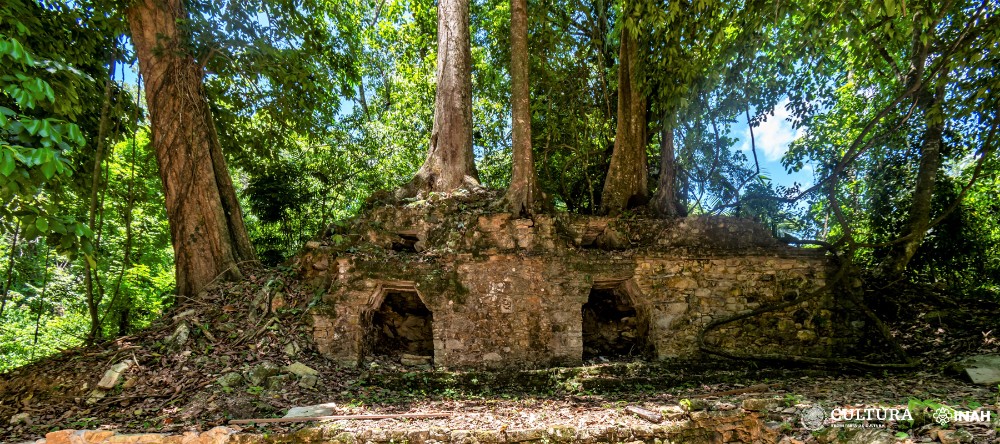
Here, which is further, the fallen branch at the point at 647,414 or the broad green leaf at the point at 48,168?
the fallen branch at the point at 647,414

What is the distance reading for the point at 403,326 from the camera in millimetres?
7242

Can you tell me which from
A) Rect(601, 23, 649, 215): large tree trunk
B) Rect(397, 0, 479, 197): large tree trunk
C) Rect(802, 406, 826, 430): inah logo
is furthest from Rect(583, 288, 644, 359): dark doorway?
Rect(802, 406, 826, 430): inah logo

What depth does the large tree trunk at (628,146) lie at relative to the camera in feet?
25.0

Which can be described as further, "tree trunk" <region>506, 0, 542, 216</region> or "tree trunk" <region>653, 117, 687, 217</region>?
"tree trunk" <region>653, 117, 687, 217</region>

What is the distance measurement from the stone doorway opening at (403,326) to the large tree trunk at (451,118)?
1.68 metres

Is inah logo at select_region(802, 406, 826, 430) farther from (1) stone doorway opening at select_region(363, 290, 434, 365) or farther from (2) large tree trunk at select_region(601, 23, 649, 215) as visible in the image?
(1) stone doorway opening at select_region(363, 290, 434, 365)

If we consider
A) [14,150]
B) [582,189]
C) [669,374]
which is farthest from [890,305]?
[14,150]

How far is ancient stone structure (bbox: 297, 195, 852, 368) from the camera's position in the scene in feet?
20.1

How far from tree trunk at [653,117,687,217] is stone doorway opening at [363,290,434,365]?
161 inches

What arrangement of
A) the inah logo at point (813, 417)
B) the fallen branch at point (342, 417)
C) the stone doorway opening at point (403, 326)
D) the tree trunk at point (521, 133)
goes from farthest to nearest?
the stone doorway opening at point (403, 326)
the tree trunk at point (521, 133)
the fallen branch at point (342, 417)
the inah logo at point (813, 417)

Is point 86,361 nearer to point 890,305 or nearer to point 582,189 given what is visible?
point 582,189

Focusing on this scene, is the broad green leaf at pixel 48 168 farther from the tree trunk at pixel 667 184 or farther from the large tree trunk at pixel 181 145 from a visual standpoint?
the tree trunk at pixel 667 184

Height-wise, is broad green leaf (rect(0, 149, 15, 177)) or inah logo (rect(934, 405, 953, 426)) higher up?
broad green leaf (rect(0, 149, 15, 177))

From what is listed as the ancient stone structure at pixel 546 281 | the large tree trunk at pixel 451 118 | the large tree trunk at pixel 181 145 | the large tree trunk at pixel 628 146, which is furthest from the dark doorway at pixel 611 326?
the large tree trunk at pixel 181 145
